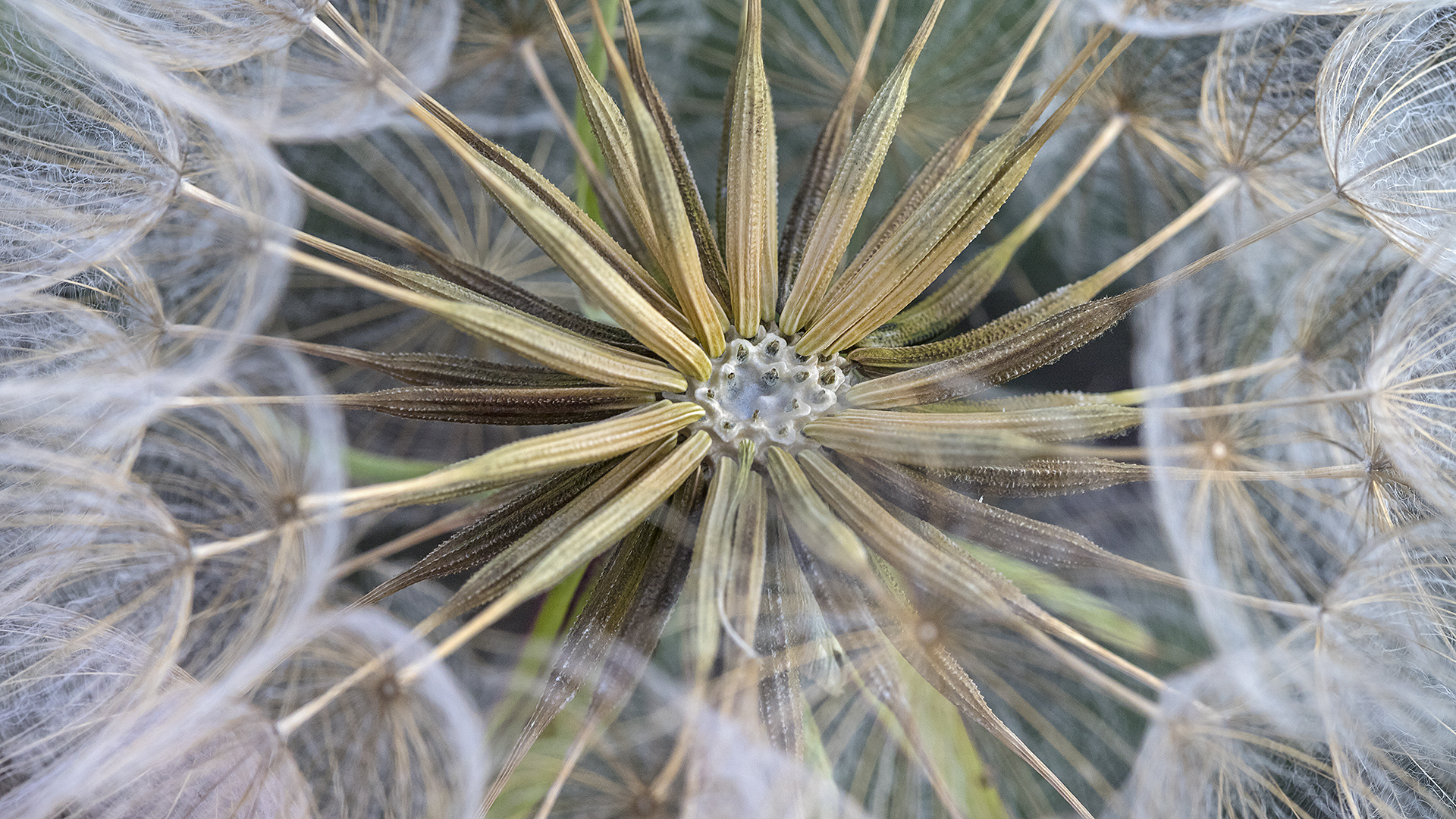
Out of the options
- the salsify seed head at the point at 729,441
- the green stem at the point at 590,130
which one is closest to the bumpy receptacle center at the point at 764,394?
the salsify seed head at the point at 729,441

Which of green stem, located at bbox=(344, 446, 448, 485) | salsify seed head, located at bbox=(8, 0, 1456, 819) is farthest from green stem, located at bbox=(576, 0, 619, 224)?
green stem, located at bbox=(344, 446, 448, 485)

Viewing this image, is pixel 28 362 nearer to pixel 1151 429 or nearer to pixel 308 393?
pixel 308 393

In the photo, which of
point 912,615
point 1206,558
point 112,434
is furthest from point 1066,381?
point 112,434

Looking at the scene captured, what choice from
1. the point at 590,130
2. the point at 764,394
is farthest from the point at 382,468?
the point at 764,394

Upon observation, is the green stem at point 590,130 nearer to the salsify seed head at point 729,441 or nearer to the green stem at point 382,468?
the salsify seed head at point 729,441

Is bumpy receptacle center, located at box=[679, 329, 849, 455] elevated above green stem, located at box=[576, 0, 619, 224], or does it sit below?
below

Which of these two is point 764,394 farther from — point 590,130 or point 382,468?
point 382,468

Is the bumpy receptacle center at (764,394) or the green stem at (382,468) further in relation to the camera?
the green stem at (382,468)

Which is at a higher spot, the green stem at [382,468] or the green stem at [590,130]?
the green stem at [590,130]

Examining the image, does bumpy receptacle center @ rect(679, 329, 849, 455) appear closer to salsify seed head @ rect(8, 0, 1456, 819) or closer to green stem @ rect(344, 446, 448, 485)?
salsify seed head @ rect(8, 0, 1456, 819)
